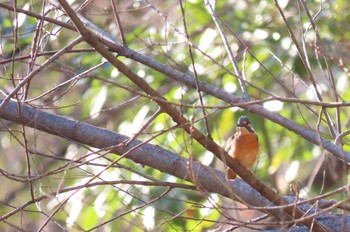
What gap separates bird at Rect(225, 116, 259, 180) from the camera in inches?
200

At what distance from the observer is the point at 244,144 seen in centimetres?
516

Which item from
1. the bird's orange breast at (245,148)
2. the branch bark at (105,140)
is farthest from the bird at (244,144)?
the branch bark at (105,140)

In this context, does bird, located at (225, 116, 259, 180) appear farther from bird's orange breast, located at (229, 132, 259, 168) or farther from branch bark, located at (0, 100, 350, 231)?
branch bark, located at (0, 100, 350, 231)

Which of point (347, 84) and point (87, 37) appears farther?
point (347, 84)

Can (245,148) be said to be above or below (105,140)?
above

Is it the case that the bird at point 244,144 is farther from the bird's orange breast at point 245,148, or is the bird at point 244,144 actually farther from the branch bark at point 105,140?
the branch bark at point 105,140

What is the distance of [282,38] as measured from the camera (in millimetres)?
6227

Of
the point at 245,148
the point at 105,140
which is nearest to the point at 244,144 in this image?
the point at 245,148

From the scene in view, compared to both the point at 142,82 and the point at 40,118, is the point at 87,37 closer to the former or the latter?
the point at 142,82

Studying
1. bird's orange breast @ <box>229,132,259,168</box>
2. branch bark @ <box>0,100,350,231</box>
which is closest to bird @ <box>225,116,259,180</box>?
bird's orange breast @ <box>229,132,259,168</box>

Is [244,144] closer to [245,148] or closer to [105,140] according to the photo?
[245,148]

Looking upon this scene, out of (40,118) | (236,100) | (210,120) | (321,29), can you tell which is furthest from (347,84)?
(40,118)

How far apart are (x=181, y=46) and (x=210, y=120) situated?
78 centimetres

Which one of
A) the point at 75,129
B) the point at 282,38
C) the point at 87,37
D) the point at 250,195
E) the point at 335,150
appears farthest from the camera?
the point at 282,38
